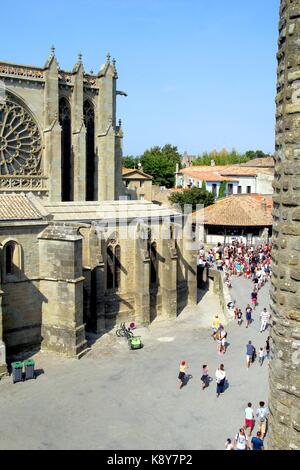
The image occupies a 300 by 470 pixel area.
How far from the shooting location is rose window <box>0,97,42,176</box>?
106ft

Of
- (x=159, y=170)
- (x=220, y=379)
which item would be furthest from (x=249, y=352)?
(x=159, y=170)

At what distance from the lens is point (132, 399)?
60.1 feet

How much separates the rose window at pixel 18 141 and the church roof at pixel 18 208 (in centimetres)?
1004

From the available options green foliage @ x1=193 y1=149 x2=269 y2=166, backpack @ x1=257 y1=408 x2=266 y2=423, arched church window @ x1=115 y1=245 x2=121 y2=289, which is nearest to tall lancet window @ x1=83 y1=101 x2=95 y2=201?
arched church window @ x1=115 y1=245 x2=121 y2=289

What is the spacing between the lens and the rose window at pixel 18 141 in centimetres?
3228

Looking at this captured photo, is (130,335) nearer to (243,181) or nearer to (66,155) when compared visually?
(66,155)

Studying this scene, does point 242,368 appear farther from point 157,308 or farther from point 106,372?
point 157,308

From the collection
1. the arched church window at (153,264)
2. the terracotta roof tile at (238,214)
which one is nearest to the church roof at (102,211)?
the arched church window at (153,264)

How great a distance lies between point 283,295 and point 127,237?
20040 millimetres

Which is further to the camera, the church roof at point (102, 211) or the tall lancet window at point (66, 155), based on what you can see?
the tall lancet window at point (66, 155)

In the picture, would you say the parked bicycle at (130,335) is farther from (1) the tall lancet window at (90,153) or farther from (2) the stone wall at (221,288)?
(1) the tall lancet window at (90,153)

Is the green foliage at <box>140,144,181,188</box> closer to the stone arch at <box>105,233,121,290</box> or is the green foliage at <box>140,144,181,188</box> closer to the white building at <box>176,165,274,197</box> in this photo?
the white building at <box>176,165,274,197</box>

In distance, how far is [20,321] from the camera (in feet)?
72.9

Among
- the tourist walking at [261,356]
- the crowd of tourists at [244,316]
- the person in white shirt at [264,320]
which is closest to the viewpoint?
the crowd of tourists at [244,316]
